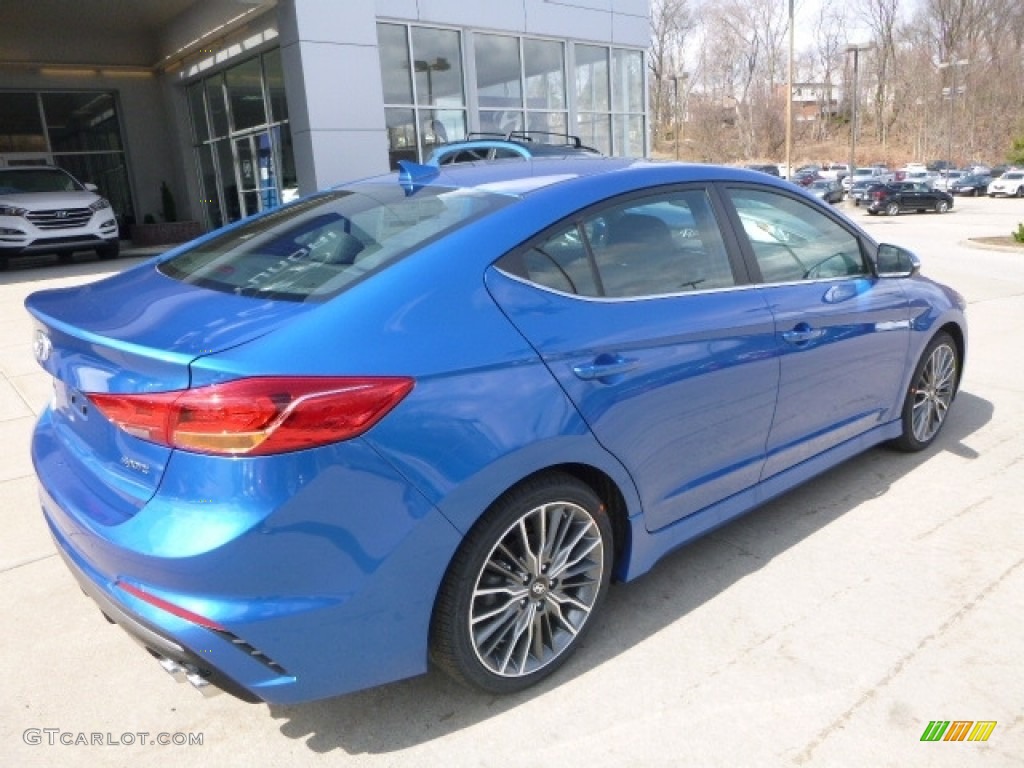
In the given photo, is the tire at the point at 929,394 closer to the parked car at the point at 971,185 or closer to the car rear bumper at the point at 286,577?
the car rear bumper at the point at 286,577

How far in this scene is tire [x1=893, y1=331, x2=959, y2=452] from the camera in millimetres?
4207

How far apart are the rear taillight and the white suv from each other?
14.8m

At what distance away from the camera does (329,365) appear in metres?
1.99

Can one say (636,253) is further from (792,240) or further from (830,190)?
(830,190)

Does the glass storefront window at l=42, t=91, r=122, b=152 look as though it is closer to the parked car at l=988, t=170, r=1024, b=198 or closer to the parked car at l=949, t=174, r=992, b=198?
the parked car at l=988, t=170, r=1024, b=198

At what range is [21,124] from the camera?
20.1m

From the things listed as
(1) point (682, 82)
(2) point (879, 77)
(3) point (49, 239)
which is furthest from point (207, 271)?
(2) point (879, 77)

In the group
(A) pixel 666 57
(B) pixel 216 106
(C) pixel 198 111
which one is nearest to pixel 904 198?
(B) pixel 216 106

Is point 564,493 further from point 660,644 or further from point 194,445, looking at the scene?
point 194,445

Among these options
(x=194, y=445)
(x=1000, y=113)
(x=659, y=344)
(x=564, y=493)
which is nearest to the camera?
(x=194, y=445)

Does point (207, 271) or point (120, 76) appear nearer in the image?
point (207, 271)

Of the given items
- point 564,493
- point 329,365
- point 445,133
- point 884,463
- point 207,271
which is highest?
point 445,133

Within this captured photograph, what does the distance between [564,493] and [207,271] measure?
142cm

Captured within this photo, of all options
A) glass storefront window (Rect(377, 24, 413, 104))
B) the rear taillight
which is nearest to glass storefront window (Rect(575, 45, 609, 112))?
glass storefront window (Rect(377, 24, 413, 104))
